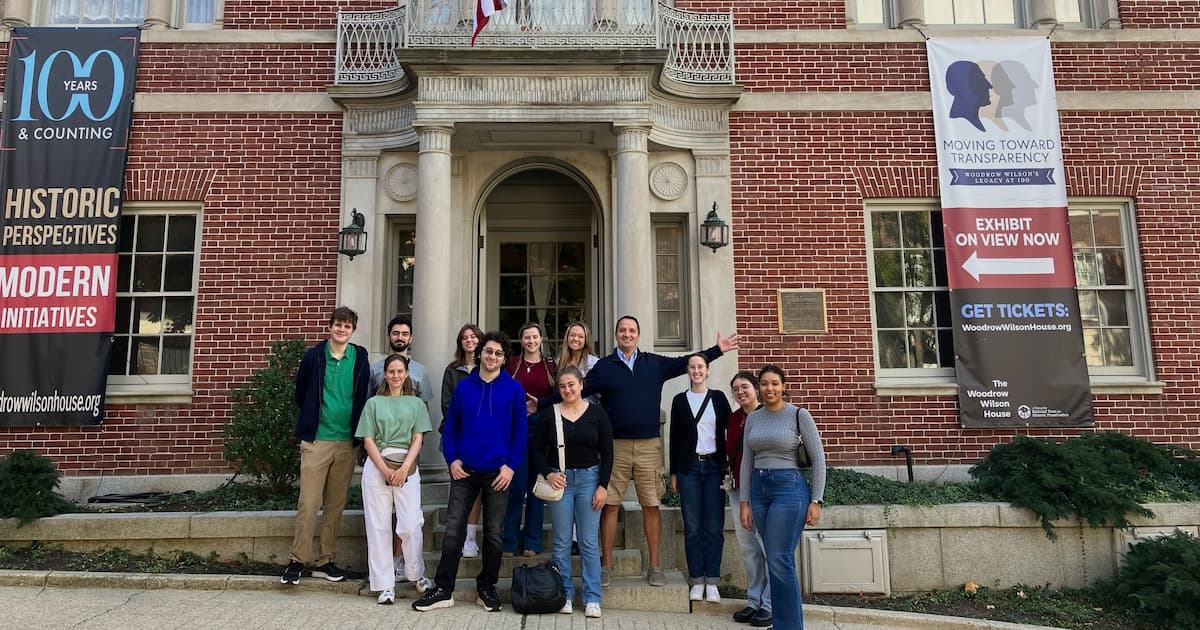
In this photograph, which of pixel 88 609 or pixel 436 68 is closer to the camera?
pixel 88 609

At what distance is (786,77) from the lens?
8.77 meters

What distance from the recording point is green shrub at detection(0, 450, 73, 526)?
20.0 feet

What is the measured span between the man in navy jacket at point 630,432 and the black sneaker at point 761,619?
0.69 meters

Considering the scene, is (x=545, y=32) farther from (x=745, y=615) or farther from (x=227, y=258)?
(x=745, y=615)

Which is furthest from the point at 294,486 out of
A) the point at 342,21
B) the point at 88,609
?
the point at 342,21

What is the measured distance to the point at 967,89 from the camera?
871cm

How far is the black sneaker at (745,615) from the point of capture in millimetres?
4977

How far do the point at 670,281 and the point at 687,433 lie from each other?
3666mm

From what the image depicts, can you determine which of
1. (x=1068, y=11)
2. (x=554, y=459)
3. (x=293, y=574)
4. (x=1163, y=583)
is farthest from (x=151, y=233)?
(x=1068, y=11)

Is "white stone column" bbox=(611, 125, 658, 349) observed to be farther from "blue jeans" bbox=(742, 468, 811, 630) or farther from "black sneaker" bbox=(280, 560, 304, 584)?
"black sneaker" bbox=(280, 560, 304, 584)

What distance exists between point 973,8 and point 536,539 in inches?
336

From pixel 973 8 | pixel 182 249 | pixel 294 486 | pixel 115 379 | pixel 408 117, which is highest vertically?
pixel 973 8

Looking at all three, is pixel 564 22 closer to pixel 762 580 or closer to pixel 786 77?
pixel 786 77

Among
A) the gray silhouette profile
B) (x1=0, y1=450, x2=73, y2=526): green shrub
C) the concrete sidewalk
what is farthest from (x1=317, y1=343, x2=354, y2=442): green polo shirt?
the gray silhouette profile
